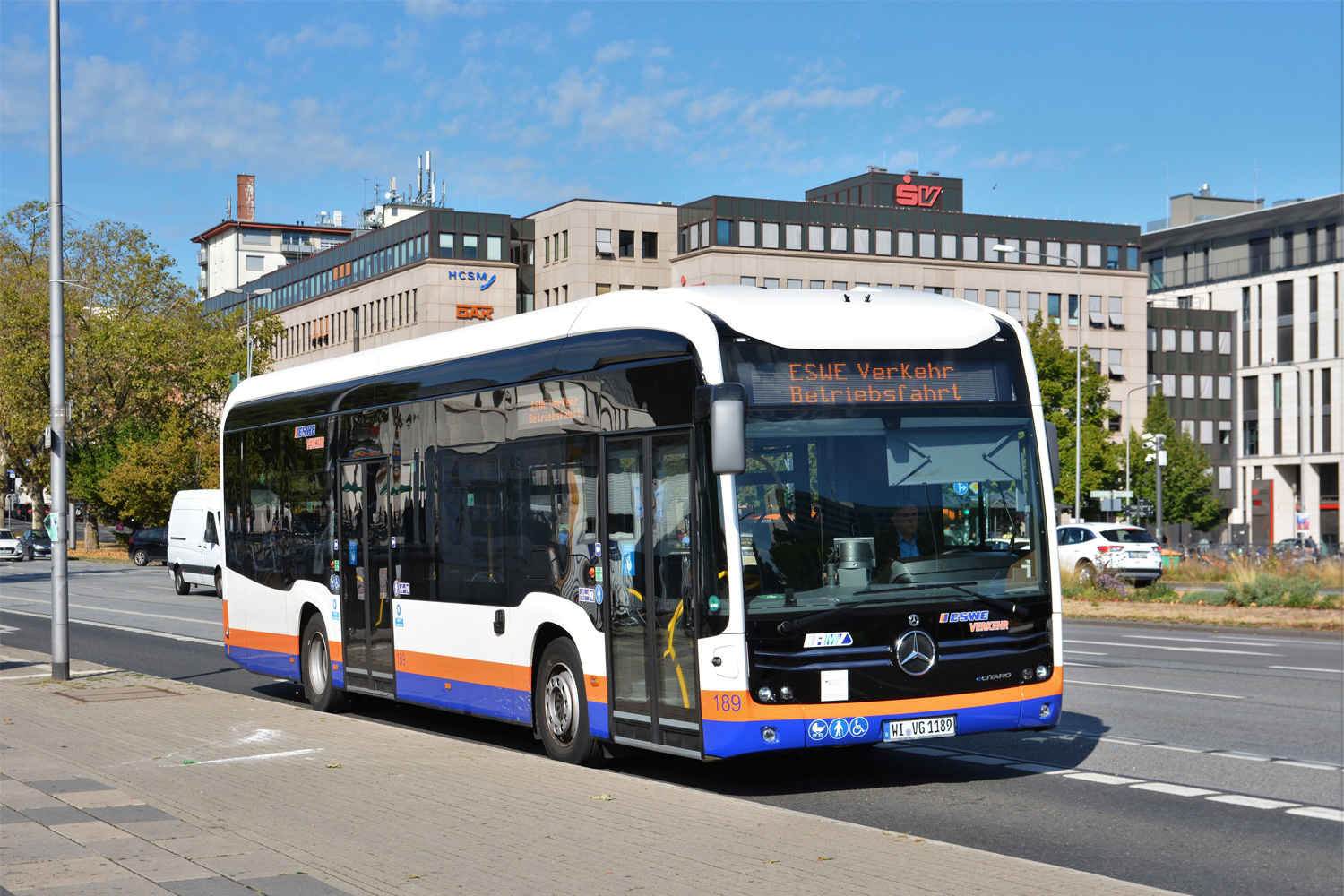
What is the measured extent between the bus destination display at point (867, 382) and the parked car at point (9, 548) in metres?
68.6

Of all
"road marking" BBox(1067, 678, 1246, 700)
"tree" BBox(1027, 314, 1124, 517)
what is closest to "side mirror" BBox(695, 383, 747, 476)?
"road marking" BBox(1067, 678, 1246, 700)

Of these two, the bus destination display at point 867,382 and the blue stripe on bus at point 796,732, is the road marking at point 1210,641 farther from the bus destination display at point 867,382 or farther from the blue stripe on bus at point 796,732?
the blue stripe on bus at point 796,732

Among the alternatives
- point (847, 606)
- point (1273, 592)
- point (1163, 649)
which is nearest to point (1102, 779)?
point (847, 606)

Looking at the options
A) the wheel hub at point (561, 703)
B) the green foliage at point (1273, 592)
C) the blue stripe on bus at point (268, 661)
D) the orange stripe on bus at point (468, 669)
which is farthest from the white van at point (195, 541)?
the wheel hub at point (561, 703)

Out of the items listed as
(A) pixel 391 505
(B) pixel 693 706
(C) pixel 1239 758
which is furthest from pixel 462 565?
(C) pixel 1239 758

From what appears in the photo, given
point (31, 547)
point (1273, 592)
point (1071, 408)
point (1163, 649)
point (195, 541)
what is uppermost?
point (1071, 408)

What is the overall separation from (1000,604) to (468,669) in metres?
4.33

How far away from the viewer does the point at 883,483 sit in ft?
30.8

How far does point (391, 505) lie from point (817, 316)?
16.2 feet

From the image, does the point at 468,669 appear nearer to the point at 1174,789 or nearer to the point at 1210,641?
the point at 1174,789

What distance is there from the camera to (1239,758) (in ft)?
35.7

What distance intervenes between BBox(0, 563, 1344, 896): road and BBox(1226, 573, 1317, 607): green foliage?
1043 cm

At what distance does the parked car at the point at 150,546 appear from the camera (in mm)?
60500

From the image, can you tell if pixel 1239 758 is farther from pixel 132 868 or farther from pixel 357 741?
pixel 132 868
